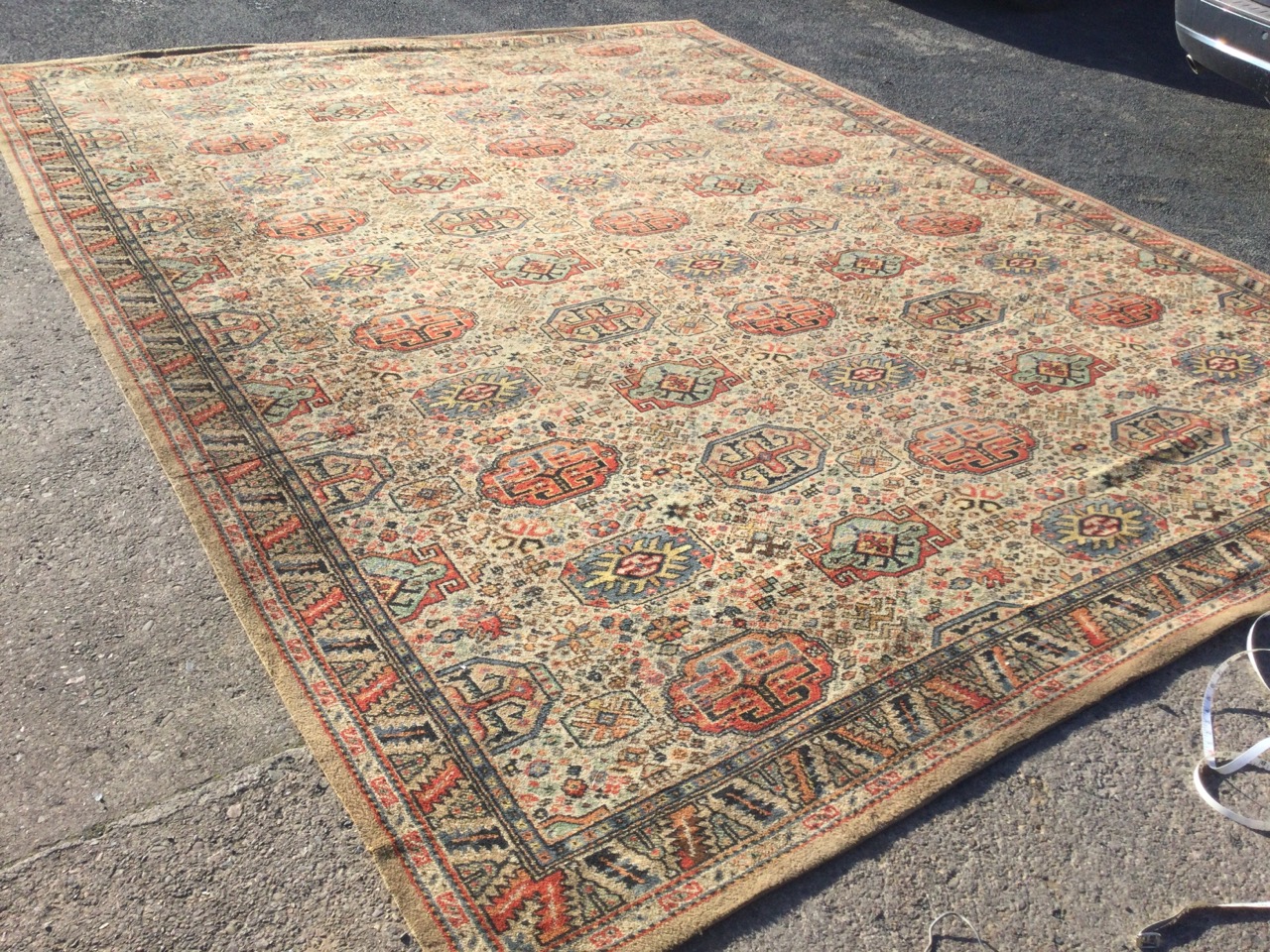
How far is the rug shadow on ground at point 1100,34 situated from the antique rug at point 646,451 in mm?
2195

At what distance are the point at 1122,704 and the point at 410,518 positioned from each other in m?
2.02

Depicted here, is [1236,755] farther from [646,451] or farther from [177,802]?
[177,802]

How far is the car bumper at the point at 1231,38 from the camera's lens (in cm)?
532

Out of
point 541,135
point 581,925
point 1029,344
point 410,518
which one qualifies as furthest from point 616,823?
point 541,135

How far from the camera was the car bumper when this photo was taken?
5.32 meters

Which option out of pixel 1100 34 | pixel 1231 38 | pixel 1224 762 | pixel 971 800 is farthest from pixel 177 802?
pixel 1100 34

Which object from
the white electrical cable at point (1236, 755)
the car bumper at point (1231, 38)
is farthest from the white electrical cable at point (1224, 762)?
the car bumper at point (1231, 38)

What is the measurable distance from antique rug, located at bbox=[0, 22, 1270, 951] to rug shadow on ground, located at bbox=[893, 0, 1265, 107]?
2195 mm

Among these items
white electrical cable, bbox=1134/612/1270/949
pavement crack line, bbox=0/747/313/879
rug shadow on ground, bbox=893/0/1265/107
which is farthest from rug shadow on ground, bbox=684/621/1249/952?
rug shadow on ground, bbox=893/0/1265/107

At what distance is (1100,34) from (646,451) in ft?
20.7

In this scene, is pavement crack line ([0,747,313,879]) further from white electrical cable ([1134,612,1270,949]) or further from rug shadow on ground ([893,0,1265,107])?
rug shadow on ground ([893,0,1265,107])

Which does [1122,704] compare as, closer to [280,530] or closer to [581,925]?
[581,925]

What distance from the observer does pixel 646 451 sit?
3.72m

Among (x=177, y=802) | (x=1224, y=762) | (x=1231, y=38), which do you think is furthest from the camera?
(x=1231, y=38)
